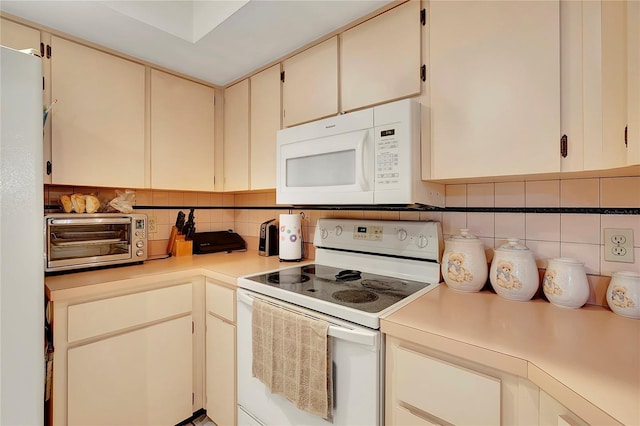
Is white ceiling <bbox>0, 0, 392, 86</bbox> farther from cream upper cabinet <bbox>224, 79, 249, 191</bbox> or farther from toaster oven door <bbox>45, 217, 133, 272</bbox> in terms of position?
toaster oven door <bbox>45, 217, 133, 272</bbox>

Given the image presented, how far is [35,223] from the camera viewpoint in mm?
775

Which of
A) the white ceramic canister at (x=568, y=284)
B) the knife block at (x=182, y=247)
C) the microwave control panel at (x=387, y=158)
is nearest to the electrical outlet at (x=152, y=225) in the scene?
the knife block at (x=182, y=247)

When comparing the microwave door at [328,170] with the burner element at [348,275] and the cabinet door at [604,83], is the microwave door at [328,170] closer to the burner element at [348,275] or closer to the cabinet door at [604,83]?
the burner element at [348,275]

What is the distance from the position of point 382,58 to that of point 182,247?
68.0 inches

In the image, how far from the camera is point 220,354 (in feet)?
5.32

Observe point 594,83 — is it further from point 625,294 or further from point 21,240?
point 21,240

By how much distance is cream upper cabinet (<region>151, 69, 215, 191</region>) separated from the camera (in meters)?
1.86

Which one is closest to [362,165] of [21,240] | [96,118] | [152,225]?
[21,240]

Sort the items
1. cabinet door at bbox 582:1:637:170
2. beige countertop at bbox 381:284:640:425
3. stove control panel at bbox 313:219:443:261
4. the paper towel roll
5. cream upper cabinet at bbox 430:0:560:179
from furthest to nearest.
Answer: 1. the paper towel roll
2. stove control panel at bbox 313:219:443:261
3. cream upper cabinet at bbox 430:0:560:179
4. cabinet door at bbox 582:1:637:170
5. beige countertop at bbox 381:284:640:425

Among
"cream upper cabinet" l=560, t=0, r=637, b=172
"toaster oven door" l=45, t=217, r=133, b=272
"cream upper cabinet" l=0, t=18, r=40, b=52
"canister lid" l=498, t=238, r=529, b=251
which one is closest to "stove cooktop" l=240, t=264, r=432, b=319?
"canister lid" l=498, t=238, r=529, b=251

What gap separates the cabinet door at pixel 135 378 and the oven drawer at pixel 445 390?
1250 millimetres

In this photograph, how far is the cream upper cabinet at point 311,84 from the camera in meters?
1.52

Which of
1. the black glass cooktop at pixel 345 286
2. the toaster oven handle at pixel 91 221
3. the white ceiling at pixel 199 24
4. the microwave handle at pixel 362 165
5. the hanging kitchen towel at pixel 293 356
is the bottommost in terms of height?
the hanging kitchen towel at pixel 293 356

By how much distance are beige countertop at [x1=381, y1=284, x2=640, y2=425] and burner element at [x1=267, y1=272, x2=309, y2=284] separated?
1.81 feet
